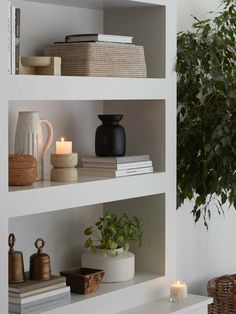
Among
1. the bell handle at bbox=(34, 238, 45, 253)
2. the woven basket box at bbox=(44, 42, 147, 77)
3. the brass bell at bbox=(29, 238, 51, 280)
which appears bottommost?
the brass bell at bbox=(29, 238, 51, 280)

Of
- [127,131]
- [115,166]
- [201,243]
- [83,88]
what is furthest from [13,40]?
[201,243]

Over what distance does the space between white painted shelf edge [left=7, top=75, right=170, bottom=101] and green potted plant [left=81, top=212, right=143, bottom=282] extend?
1.72 ft

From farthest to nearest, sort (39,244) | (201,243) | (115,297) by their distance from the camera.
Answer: (201,243) → (115,297) → (39,244)

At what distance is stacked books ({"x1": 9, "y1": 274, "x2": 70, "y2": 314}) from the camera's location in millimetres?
2910

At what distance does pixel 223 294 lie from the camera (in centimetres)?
396

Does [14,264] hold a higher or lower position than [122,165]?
lower

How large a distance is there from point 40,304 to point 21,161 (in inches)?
20.0

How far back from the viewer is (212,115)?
12.4ft

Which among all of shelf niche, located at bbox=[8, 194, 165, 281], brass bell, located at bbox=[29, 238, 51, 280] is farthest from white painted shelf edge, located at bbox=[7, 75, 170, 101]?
brass bell, located at bbox=[29, 238, 51, 280]

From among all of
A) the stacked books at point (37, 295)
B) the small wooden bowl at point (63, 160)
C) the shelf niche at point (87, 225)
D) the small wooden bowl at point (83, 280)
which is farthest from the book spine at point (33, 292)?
the small wooden bowl at point (63, 160)

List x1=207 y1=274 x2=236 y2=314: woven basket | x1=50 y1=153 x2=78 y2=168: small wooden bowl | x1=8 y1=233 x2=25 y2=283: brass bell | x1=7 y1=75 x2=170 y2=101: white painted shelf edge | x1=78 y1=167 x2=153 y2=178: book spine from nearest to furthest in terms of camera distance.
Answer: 1. x1=7 y1=75 x2=170 y2=101: white painted shelf edge
2. x1=8 y1=233 x2=25 y2=283: brass bell
3. x1=50 y1=153 x2=78 y2=168: small wooden bowl
4. x1=78 y1=167 x2=153 y2=178: book spine
5. x1=207 y1=274 x2=236 y2=314: woven basket

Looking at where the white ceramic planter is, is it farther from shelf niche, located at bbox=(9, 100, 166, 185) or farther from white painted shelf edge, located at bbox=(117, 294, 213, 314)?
shelf niche, located at bbox=(9, 100, 166, 185)

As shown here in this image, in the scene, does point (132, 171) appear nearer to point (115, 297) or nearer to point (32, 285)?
point (115, 297)

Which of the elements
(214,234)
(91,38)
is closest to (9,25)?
(91,38)
